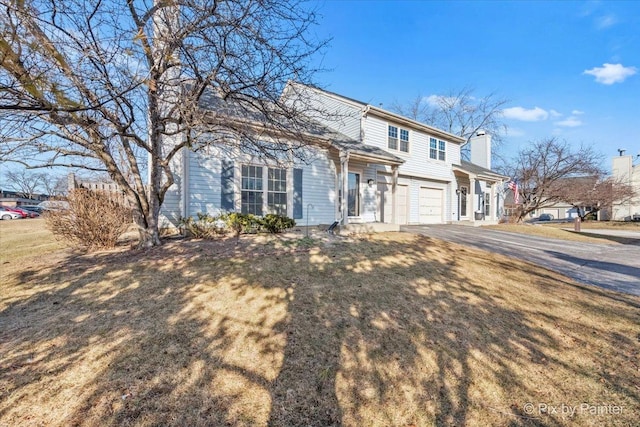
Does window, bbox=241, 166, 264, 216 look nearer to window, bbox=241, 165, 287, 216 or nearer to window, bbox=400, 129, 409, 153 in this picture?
window, bbox=241, 165, 287, 216

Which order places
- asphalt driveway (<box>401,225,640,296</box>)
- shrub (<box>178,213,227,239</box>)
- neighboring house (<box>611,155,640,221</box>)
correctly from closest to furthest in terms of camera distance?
asphalt driveway (<box>401,225,640,296</box>) < shrub (<box>178,213,227,239</box>) < neighboring house (<box>611,155,640,221</box>)

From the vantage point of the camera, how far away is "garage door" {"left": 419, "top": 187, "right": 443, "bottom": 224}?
16297mm

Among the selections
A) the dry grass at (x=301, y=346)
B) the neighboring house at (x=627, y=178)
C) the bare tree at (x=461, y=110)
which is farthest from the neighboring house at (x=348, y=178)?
the neighboring house at (x=627, y=178)

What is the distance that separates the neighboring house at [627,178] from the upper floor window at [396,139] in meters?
29.7

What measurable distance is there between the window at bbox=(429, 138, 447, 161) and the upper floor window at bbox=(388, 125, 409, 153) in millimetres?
2006

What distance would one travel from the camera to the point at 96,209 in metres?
6.50

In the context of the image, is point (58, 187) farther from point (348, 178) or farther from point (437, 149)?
point (437, 149)

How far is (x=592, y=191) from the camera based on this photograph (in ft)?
78.2

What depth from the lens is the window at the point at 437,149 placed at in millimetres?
16359

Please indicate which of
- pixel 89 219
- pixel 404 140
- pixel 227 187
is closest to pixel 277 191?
pixel 227 187

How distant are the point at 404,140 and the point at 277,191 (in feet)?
26.5

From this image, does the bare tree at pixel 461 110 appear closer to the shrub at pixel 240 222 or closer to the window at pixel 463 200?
the window at pixel 463 200

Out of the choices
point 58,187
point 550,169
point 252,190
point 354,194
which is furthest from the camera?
point 550,169

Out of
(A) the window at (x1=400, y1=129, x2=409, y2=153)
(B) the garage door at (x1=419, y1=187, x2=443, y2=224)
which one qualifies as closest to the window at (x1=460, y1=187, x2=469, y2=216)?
(B) the garage door at (x1=419, y1=187, x2=443, y2=224)
